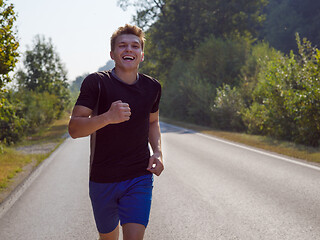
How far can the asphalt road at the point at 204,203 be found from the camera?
5340 mm

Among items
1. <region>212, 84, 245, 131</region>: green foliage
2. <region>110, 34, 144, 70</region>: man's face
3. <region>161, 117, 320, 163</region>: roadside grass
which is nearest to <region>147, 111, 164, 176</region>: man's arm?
<region>110, 34, 144, 70</region>: man's face

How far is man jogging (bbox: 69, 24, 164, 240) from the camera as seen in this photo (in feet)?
9.93

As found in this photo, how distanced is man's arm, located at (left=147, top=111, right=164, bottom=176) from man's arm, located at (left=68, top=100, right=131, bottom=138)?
57 centimetres

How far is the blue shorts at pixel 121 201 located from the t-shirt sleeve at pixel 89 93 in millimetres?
620

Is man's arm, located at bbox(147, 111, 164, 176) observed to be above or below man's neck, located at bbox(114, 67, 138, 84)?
below

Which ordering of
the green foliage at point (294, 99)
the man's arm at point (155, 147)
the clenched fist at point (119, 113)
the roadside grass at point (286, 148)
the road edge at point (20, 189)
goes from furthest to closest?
the green foliage at point (294, 99) → the roadside grass at point (286, 148) → the road edge at point (20, 189) → the man's arm at point (155, 147) → the clenched fist at point (119, 113)

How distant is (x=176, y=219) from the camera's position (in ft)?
19.2

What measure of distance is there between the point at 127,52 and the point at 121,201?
3.67ft

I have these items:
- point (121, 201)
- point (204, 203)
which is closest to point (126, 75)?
point (121, 201)

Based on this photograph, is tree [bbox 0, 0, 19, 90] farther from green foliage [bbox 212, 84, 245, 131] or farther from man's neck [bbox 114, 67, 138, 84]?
green foliage [bbox 212, 84, 245, 131]

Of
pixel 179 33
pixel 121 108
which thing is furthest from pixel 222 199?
pixel 179 33

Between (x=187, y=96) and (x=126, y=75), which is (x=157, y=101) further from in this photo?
(x=187, y=96)

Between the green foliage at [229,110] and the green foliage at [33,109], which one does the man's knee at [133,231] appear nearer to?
the green foliage at [33,109]

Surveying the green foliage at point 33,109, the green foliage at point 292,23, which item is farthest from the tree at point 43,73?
the green foliage at point 292,23
